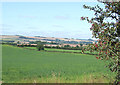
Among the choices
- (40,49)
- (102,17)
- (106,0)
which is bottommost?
(40,49)

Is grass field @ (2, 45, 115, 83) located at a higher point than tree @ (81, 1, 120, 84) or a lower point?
lower

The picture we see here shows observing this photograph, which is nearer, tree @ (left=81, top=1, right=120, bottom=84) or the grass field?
tree @ (left=81, top=1, right=120, bottom=84)

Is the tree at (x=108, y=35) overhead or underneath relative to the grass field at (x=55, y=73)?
overhead

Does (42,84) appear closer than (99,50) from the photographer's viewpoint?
No

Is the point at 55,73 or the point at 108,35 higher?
the point at 108,35

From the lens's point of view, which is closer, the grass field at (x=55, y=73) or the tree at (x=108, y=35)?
the tree at (x=108, y=35)

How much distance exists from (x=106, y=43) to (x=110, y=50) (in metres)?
0.30

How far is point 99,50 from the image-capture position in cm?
752

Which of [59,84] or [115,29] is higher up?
[115,29]

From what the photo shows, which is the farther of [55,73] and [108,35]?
[55,73]

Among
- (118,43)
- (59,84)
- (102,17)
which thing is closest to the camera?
(118,43)

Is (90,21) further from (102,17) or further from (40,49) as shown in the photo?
(40,49)

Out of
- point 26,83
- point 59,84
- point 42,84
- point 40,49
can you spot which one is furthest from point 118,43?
point 40,49

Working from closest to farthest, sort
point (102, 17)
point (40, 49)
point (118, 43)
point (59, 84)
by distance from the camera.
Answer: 1. point (118, 43)
2. point (102, 17)
3. point (59, 84)
4. point (40, 49)
